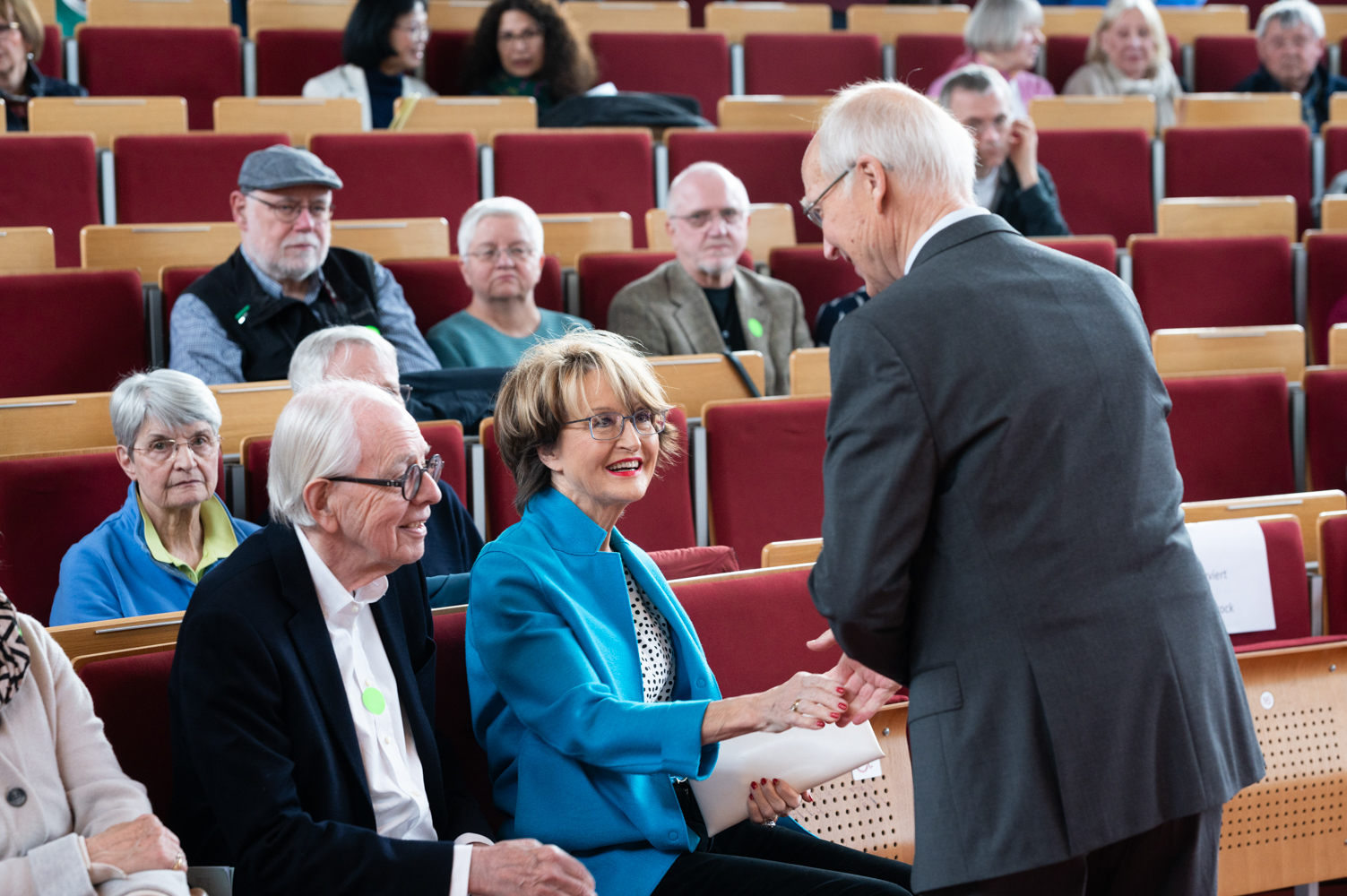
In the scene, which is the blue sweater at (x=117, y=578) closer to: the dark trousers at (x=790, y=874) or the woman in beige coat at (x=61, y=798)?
the woman in beige coat at (x=61, y=798)

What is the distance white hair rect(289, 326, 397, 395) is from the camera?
6.63 ft

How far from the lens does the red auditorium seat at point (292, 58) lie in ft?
12.2

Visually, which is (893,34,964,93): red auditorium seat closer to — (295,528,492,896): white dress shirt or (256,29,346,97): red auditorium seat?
(256,29,346,97): red auditorium seat

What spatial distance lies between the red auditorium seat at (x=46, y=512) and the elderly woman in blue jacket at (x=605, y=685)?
0.80m

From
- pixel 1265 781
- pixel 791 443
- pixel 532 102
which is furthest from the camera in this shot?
pixel 532 102

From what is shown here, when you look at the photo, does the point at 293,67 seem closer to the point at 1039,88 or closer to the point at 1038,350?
the point at 1039,88

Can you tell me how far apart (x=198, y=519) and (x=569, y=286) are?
124 cm

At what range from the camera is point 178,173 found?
3.03m

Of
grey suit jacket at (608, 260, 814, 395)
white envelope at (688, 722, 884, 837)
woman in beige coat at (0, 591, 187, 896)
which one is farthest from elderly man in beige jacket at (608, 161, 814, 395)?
woman in beige coat at (0, 591, 187, 896)

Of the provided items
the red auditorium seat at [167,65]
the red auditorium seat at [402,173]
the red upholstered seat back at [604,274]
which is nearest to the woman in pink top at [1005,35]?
the red upholstered seat back at [604,274]

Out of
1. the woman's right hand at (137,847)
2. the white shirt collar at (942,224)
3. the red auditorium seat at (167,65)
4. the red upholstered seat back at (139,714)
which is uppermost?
the red auditorium seat at (167,65)


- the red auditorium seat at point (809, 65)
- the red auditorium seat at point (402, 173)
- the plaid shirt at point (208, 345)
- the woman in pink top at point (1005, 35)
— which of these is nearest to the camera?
the plaid shirt at point (208, 345)

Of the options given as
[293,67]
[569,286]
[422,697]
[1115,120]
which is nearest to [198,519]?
[422,697]

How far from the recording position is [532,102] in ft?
11.4
